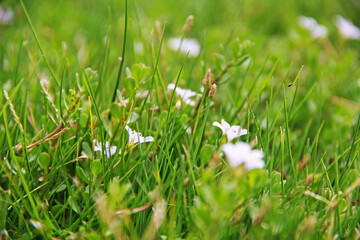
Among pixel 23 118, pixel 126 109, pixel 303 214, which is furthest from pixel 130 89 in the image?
pixel 303 214

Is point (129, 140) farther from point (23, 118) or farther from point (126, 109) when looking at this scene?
point (23, 118)

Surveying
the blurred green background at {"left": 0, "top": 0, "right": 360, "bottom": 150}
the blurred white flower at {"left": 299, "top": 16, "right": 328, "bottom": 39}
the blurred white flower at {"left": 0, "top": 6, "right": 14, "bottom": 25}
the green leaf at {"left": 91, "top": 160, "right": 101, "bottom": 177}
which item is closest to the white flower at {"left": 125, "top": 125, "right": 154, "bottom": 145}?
the green leaf at {"left": 91, "top": 160, "right": 101, "bottom": 177}

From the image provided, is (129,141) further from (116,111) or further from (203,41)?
(203,41)

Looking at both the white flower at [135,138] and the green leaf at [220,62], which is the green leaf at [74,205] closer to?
the white flower at [135,138]

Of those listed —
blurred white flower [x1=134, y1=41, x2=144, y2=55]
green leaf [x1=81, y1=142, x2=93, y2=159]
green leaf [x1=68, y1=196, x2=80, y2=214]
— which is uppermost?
green leaf [x1=81, y1=142, x2=93, y2=159]

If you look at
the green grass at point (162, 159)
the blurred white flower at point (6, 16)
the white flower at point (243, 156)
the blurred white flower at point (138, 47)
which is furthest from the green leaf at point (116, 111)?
the blurred white flower at point (6, 16)

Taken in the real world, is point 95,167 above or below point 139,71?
below

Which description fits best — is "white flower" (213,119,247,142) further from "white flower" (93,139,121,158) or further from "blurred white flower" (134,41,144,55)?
"blurred white flower" (134,41,144,55)

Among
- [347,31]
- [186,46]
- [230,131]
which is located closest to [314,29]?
[347,31]
